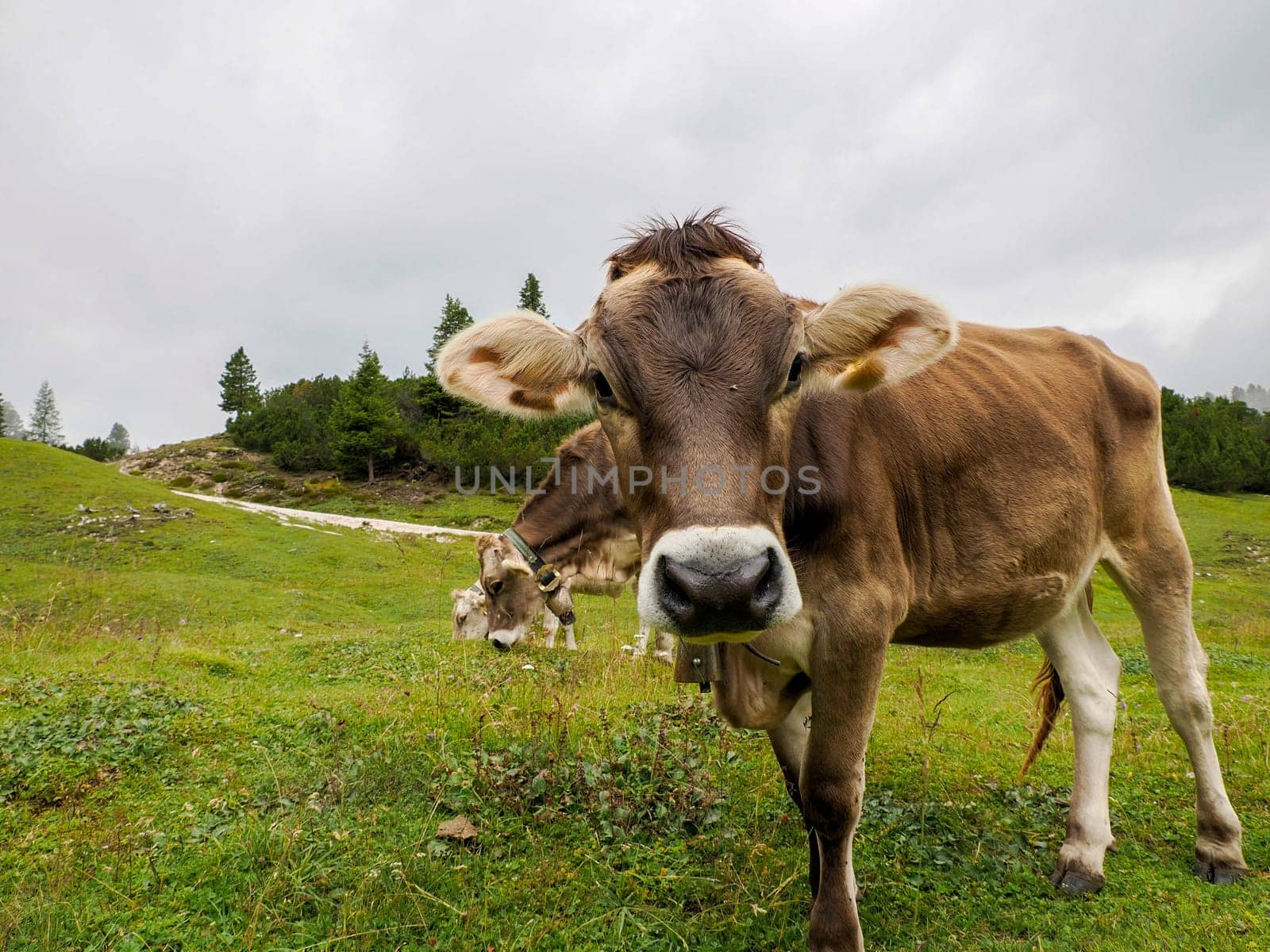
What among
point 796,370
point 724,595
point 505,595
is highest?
point 796,370

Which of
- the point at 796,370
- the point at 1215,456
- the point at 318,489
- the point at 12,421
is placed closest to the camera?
the point at 796,370

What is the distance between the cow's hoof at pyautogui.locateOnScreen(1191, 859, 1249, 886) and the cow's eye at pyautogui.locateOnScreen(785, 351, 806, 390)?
12.3ft

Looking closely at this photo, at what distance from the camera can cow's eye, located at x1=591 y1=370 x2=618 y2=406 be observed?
2812 mm

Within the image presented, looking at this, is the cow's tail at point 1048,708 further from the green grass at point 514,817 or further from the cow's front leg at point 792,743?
the cow's front leg at point 792,743

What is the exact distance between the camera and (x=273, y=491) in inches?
1866

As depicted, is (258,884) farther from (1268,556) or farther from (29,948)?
(1268,556)

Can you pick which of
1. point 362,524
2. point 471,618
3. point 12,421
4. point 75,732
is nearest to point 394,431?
point 362,524

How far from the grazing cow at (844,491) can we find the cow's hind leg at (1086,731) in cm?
2

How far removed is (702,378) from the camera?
254 centimetres

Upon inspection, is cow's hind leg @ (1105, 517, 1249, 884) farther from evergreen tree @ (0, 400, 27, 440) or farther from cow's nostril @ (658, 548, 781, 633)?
evergreen tree @ (0, 400, 27, 440)

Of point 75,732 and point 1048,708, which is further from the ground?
point 1048,708

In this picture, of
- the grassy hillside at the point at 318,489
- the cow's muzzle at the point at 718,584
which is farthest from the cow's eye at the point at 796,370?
the grassy hillside at the point at 318,489

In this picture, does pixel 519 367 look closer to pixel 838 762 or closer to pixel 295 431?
pixel 838 762

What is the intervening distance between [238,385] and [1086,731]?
95301 millimetres
